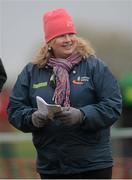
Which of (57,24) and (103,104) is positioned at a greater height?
(57,24)

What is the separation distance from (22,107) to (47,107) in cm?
31

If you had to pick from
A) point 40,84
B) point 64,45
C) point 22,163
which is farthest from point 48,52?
point 22,163

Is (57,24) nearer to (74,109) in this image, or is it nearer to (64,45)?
(64,45)

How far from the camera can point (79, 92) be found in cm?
367

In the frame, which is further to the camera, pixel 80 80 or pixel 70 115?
pixel 80 80

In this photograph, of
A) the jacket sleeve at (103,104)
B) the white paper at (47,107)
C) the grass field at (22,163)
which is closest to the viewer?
the white paper at (47,107)

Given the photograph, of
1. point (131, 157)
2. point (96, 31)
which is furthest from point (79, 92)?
point (96, 31)

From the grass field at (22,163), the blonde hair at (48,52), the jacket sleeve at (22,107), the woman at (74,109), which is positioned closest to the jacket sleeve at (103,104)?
the woman at (74,109)

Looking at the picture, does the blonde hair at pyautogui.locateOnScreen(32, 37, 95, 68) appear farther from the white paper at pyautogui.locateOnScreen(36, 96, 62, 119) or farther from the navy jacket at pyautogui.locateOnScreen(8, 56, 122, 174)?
the white paper at pyautogui.locateOnScreen(36, 96, 62, 119)

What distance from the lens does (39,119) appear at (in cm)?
362

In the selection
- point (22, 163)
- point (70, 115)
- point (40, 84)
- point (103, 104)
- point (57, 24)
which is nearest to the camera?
point (70, 115)

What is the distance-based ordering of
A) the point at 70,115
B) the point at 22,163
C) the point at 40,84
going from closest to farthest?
the point at 70,115, the point at 40,84, the point at 22,163

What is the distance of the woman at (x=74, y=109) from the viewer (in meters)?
3.65

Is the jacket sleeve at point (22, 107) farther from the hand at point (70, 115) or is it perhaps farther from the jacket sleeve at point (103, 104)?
the jacket sleeve at point (103, 104)
